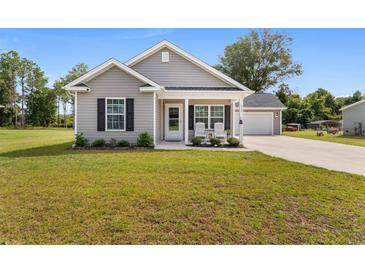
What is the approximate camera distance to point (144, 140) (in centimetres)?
1080

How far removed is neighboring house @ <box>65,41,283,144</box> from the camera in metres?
11.0

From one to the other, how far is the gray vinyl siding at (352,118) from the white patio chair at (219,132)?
19604mm

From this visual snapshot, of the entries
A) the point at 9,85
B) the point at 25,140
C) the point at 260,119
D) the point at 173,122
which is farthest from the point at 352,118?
the point at 9,85

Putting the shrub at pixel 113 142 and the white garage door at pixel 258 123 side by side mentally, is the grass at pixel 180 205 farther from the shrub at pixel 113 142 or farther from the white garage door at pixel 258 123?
the white garage door at pixel 258 123

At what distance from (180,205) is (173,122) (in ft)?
34.8

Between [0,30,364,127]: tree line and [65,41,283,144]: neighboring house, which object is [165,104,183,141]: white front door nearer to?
[65,41,283,144]: neighboring house

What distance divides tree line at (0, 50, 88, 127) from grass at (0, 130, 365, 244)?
27585mm

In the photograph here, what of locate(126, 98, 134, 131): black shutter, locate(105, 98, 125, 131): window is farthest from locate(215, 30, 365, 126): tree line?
locate(105, 98, 125, 131): window

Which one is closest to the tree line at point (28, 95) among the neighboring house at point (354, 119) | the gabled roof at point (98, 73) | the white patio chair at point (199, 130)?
the gabled roof at point (98, 73)

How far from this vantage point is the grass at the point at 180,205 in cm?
325
